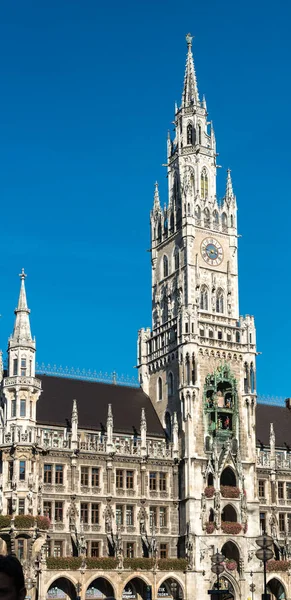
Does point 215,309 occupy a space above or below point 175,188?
below

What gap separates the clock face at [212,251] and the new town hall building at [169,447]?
115mm

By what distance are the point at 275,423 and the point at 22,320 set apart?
28.6 meters

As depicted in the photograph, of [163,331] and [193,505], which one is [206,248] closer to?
[163,331]

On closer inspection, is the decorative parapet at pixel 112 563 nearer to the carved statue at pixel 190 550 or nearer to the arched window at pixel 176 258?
the carved statue at pixel 190 550

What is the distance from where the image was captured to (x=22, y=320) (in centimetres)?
6788

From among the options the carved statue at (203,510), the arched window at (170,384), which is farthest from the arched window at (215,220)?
the carved statue at (203,510)

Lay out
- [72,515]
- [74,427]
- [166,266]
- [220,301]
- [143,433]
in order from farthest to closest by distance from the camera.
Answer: [166,266] < [220,301] < [143,433] < [74,427] < [72,515]

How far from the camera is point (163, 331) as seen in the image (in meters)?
77.0

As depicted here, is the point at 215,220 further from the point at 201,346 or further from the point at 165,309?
the point at 201,346

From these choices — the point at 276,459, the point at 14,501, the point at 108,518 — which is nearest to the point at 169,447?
the point at 108,518

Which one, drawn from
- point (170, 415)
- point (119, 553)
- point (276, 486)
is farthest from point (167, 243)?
point (119, 553)

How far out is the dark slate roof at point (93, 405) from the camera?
68.8 meters

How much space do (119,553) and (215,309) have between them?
23.8m

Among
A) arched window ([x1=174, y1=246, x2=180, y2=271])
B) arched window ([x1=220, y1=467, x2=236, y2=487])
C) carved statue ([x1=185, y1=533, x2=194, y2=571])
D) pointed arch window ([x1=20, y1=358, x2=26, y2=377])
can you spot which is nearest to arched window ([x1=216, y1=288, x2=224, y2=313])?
arched window ([x1=174, y1=246, x2=180, y2=271])
